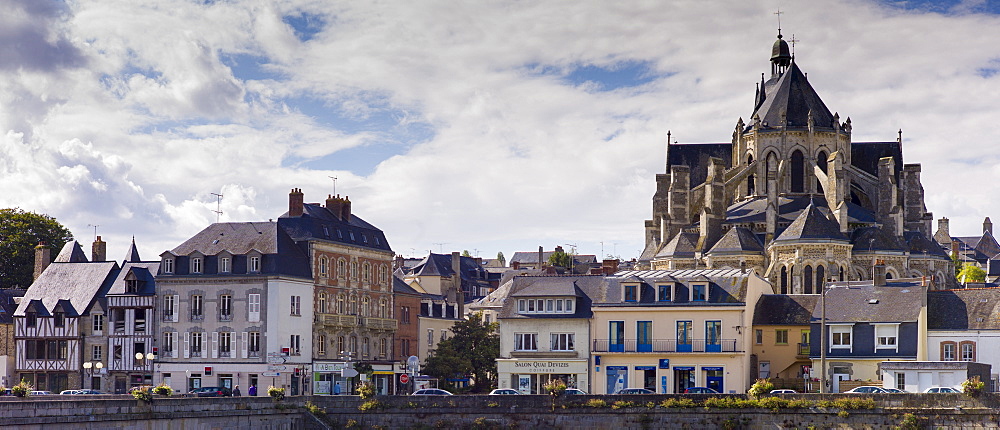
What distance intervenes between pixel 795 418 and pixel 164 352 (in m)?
35.3

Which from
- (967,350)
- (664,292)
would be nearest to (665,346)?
(664,292)

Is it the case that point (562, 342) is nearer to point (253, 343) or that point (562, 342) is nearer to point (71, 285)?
point (253, 343)

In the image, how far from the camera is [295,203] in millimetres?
73000

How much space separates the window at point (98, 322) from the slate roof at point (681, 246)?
39537 mm

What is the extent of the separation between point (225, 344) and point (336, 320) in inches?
249

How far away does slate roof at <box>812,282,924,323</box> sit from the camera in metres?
60.4

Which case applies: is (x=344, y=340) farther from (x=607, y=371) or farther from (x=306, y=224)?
(x=607, y=371)

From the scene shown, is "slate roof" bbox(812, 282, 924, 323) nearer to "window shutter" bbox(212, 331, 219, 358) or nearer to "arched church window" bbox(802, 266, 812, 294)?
Result: "arched church window" bbox(802, 266, 812, 294)

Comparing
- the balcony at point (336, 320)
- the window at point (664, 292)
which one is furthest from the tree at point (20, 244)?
the window at point (664, 292)

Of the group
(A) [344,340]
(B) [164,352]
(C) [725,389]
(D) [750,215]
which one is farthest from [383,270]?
(D) [750,215]

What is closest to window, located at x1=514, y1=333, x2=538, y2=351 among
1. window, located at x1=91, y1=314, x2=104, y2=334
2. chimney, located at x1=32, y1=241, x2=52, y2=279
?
window, located at x1=91, y1=314, x2=104, y2=334

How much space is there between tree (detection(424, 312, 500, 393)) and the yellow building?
42.8 ft

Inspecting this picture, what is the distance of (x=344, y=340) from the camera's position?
7412 centimetres

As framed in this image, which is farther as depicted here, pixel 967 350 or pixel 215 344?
pixel 215 344
